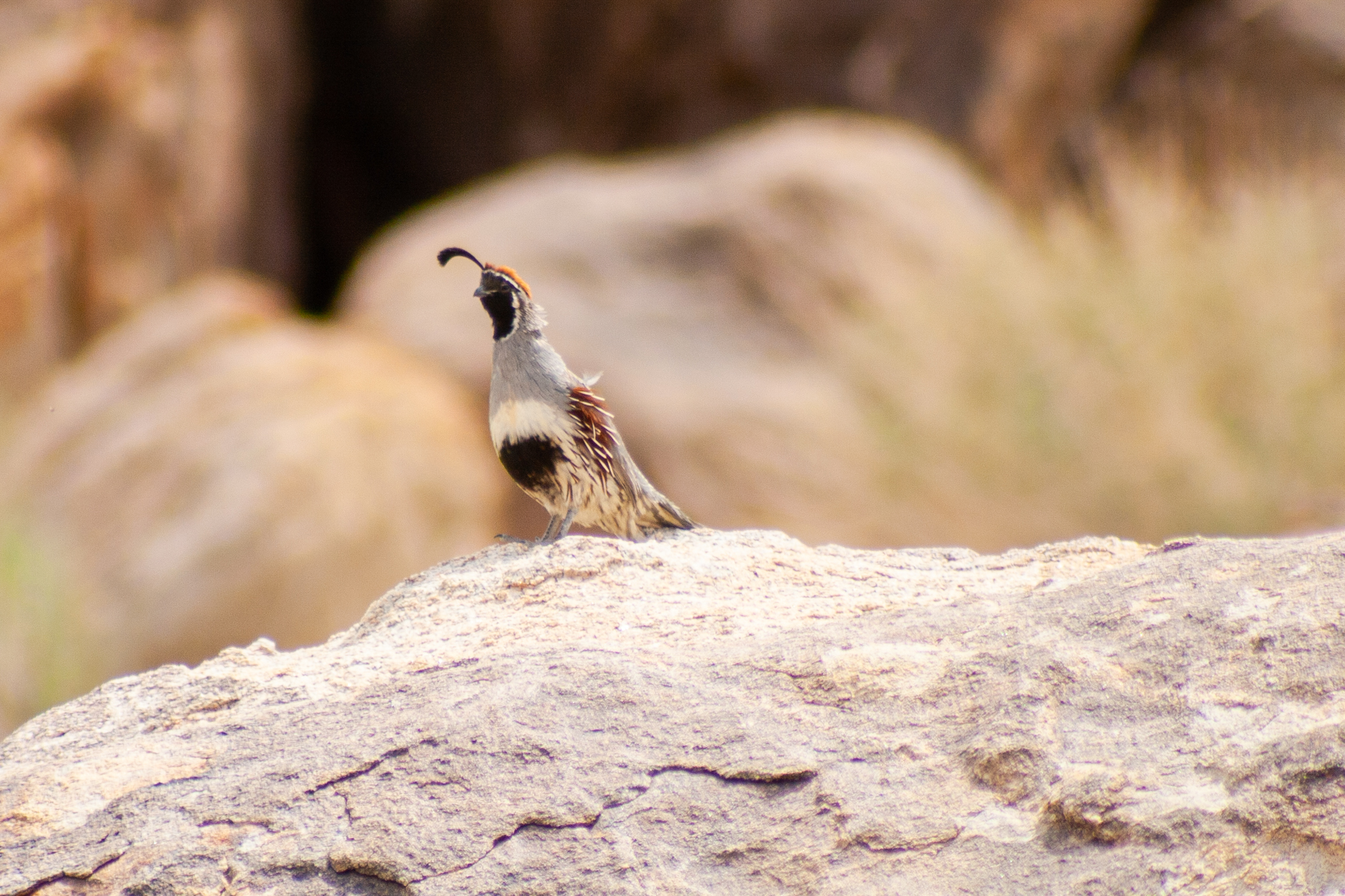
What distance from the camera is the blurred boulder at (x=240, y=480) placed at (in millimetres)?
8023

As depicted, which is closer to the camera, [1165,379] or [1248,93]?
[1165,379]

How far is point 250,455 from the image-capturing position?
836 centimetres

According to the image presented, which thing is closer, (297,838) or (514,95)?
(297,838)

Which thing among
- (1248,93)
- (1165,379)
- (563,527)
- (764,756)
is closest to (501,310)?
(563,527)

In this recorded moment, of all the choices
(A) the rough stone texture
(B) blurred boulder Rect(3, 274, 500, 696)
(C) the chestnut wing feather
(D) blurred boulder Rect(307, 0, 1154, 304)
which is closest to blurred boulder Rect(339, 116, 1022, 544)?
(B) blurred boulder Rect(3, 274, 500, 696)

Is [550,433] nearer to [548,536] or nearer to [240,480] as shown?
[548,536]

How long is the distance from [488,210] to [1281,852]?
28.7 feet

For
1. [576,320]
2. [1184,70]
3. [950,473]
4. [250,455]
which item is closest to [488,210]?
[576,320]

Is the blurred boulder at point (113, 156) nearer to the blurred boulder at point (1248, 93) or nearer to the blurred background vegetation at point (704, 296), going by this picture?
the blurred background vegetation at point (704, 296)

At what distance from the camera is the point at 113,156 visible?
1042cm

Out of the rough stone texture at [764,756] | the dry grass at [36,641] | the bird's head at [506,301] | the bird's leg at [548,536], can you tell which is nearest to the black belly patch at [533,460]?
the bird's leg at [548,536]

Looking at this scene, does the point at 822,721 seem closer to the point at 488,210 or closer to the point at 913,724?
the point at 913,724

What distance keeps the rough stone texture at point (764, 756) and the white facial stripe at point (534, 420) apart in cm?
62

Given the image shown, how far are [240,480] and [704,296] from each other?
3329 millimetres
